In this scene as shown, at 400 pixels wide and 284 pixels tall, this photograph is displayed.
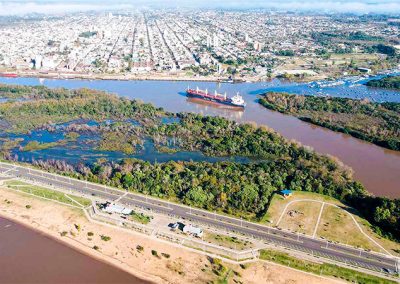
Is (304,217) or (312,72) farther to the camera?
(312,72)

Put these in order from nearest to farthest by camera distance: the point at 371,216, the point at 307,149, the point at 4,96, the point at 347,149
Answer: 1. the point at 371,216
2. the point at 307,149
3. the point at 347,149
4. the point at 4,96

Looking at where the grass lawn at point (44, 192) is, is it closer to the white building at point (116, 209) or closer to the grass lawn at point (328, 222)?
the white building at point (116, 209)

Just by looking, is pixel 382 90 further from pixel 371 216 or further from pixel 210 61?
pixel 371 216

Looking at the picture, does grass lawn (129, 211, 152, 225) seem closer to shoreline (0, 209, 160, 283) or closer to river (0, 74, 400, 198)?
shoreline (0, 209, 160, 283)

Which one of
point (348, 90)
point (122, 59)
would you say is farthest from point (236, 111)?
point (122, 59)

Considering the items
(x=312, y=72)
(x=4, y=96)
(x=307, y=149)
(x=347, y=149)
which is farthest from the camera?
(x=312, y=72)

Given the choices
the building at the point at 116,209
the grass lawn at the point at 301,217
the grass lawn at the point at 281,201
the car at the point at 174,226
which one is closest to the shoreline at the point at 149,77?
the grass lawn at the point at 281,201

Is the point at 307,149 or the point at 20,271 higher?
the point at 307,149
